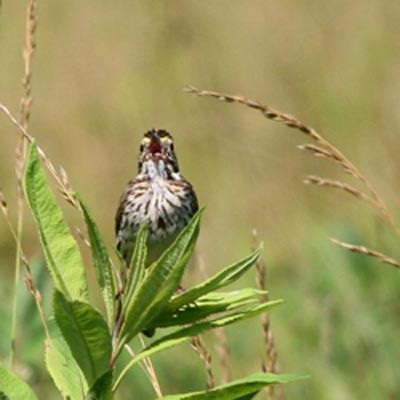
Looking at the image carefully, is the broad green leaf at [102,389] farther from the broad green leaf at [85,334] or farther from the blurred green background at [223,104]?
the blurred green background at [223,104]

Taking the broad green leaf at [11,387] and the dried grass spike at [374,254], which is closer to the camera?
the broad green leaf at [11,387]

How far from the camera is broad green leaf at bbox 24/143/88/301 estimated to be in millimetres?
2174

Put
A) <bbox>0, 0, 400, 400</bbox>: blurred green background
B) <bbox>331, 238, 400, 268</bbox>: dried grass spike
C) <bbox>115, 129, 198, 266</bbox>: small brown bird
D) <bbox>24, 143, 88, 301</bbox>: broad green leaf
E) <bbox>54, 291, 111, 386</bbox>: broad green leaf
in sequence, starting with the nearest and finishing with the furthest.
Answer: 1. <bbox>54, 291, 111, 386</bbox>: broad green leaf
2. <bbox>24, 143, 88, 301</bbox>: broad green leaf
3. <bbox>331, 238, 400, 268</bbox>: dried grass spike
4. <bbox>115, 129, 198, 266</bbox>: small brown bird
5. <bbox>0, 0, 400, 400</bbox>: blurred green background

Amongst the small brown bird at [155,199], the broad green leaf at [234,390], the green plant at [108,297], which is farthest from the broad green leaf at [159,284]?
the small brown bird at [155,199]

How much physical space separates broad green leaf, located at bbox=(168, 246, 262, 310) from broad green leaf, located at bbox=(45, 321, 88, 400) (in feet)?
0.67

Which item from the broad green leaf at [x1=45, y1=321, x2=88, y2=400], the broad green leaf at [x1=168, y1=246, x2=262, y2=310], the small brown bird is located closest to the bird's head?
the small brown bird

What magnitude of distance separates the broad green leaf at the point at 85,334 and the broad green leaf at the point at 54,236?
0.07m

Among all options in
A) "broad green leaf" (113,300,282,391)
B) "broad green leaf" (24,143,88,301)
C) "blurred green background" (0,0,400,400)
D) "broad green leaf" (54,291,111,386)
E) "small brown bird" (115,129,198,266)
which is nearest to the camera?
"broad green leaf" (54,291,111,386)

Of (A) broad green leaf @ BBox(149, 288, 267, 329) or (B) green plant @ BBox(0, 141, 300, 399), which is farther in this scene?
(A) broad green leaf @ BBox(149, 288, 267, 329)

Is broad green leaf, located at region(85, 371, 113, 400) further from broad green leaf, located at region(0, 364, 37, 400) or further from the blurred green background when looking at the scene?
the blurred green background

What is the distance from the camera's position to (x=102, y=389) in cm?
222

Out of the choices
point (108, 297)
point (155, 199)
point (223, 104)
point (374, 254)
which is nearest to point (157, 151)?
point (155, 199)

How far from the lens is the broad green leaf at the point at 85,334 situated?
6.79 feet

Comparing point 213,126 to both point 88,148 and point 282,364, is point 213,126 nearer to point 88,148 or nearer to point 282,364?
point 88,148
